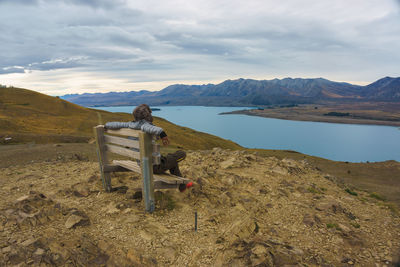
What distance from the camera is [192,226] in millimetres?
6422

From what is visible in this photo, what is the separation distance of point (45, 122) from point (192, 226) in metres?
49.7

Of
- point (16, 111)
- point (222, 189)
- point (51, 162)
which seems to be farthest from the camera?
point (16, 111)

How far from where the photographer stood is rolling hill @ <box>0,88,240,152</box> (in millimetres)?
27812

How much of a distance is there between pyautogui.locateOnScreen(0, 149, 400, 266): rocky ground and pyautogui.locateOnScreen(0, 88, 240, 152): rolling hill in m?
20.0

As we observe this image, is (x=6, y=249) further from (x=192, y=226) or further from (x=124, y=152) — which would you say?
(x=192, y=226)

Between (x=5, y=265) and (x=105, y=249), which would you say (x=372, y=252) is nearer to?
(x=105, y=249)

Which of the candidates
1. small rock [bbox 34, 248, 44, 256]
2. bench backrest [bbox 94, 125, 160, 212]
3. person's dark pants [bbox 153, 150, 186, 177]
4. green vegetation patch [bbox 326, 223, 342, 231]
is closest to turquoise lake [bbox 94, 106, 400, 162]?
green vegetation patch [bbox 326, 223, 342, 231]

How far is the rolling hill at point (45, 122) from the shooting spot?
27.8m

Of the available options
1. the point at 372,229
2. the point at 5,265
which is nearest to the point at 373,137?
the point at 372,229

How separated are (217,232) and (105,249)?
294 cm

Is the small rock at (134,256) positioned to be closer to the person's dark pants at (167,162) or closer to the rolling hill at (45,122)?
the person's dark pants at (167,162)

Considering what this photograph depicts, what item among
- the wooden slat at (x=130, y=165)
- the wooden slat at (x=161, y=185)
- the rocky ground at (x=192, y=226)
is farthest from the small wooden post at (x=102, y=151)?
the wooden slat at (x=161, y=185)

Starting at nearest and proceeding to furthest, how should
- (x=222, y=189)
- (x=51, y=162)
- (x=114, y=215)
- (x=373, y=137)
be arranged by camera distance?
(x=114, y=215) → (x=222, y=189) → (x=51, y=162) → (x=373, y=137)

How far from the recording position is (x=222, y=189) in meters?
9.09
